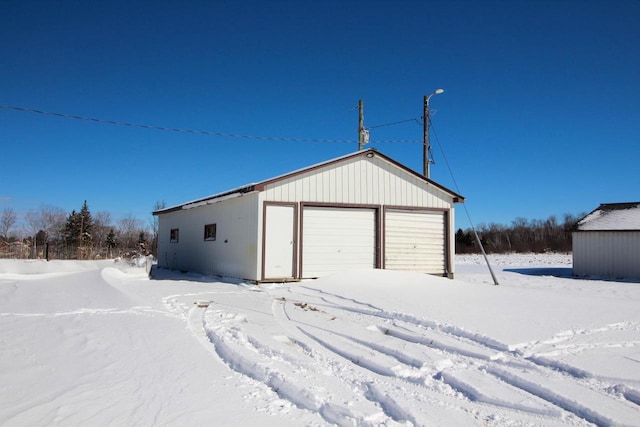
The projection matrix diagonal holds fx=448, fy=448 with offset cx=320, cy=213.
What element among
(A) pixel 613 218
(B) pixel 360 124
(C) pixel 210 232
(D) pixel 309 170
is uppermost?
(B) pixel 360 124

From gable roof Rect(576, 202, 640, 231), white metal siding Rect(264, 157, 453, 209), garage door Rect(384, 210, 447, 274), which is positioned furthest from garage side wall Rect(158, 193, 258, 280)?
gable roof Rect(576, 202, 640, 231)

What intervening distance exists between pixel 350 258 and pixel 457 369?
8678 millimetres

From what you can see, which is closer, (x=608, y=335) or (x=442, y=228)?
(x=608, y=335)

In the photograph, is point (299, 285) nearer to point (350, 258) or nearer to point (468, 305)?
point (350, 258)

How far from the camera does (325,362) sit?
4.83m

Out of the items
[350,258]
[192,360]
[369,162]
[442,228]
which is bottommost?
[192,360]

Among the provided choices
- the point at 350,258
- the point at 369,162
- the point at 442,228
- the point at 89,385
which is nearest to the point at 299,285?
the point at 350,258

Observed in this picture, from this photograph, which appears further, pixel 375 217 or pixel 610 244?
pixel 610 244

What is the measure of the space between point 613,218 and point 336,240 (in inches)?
554

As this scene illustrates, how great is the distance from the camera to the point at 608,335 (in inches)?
222

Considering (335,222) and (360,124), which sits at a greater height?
(360,124)

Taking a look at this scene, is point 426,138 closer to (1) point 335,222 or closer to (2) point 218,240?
(1) point 335,222

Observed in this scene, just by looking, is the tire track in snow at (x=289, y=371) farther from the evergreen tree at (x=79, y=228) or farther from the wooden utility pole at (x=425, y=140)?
the evergreen tree at (x=79, y=228)

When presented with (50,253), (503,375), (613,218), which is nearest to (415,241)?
(503,375)
